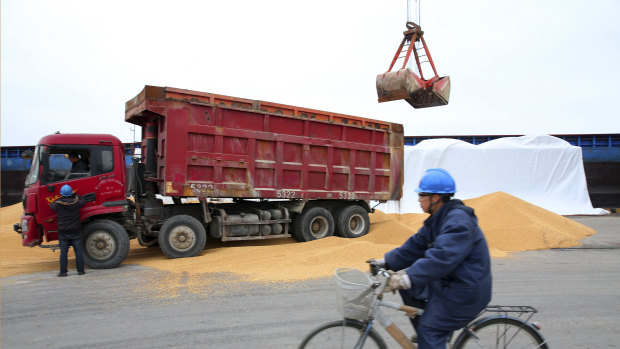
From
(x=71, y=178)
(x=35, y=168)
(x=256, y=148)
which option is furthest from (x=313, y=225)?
(x=35, y=168)

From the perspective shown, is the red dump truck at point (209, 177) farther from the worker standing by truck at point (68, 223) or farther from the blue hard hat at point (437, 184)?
the blue hard hat at point (437, 184)

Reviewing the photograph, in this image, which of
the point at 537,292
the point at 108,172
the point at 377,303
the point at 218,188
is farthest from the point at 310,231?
the point at 377,303

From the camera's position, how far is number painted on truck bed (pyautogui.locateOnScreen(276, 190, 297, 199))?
9719 millimetres

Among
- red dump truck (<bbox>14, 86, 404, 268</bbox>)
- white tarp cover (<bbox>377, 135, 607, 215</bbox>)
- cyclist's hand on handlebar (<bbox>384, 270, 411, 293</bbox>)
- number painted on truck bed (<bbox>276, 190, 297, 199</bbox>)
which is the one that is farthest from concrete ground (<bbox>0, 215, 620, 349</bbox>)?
white tarp cover (<bbox>377, 135, 607, 215</bbox>)

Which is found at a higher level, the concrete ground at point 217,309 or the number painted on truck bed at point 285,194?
the number painted on truck bed at point 285,194

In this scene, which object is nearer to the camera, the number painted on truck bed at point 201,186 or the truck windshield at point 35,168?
the truck windshield at point 35,168

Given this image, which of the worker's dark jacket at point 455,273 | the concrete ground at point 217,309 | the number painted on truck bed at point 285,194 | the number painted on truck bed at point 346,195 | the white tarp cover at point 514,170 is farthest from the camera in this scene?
the white tarp cover at point 514,170

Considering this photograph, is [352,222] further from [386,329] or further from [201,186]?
[386,329]

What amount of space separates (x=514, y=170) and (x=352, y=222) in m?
10.9

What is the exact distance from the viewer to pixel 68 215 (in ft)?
23.2

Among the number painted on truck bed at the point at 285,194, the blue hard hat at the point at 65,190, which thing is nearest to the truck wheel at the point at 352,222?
the number painted on truck bed at the point at 285,194

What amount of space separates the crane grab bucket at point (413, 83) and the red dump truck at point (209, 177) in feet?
3.27

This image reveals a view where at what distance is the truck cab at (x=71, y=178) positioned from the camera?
7.37 metres

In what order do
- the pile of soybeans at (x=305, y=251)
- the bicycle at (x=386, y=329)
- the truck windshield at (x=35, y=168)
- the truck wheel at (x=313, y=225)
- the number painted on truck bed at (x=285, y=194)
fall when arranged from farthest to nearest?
the truck wheel at (x=313, y=225) → the number painted on truck bed at (x=285, y=194) → the truck windshield at (x=35, y=168) → the pile of soybeans at (x=305, y=251) → the bicycle at (x=386, y=329)
